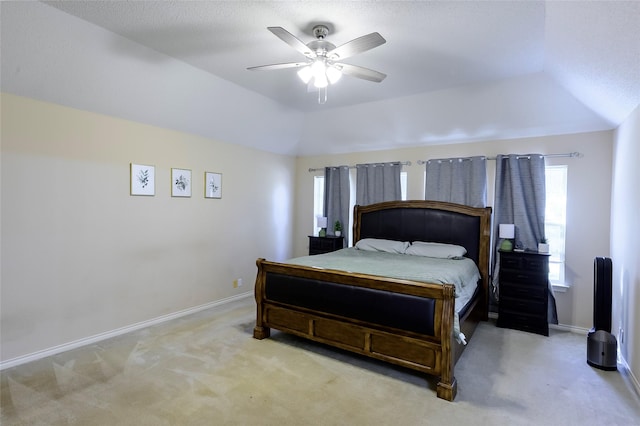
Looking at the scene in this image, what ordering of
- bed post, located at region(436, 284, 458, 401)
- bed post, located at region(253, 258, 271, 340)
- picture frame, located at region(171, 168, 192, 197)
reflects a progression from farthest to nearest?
picture frame, located at region(171, 168, 192, 197), bed post, located at region(253, 258, 271, 340), bed post, located at region(436, 284, 458, 401)

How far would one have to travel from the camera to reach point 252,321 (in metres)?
4.09

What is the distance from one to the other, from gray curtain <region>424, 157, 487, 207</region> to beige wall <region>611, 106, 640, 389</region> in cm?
134

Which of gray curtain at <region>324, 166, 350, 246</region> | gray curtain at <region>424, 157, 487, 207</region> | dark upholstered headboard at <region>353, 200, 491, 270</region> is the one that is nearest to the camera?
dark upholstered headboard at <region>353, 200, 491, 270</region>

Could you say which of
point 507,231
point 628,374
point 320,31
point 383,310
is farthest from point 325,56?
point 628,374

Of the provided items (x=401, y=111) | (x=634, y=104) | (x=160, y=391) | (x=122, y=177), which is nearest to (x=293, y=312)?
(x=160, y=391)

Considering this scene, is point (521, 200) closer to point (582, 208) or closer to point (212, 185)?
point (582, 208)

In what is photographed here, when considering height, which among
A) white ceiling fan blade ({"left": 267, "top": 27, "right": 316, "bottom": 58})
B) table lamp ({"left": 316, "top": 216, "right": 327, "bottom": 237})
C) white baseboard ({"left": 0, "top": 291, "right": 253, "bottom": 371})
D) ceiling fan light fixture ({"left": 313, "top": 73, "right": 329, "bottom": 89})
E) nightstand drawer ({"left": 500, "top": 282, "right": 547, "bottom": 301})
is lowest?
white baseboard ({"left": 0, "top": 291, "right": 253, "bottom": 371})

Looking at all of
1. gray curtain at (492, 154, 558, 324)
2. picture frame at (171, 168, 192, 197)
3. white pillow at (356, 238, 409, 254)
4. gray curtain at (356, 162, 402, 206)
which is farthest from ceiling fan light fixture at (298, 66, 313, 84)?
gray curtain at (492, 154, 558, 324)

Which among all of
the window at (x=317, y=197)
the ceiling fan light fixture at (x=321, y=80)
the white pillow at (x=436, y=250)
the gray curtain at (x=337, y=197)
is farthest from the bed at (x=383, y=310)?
the window at (x=317, y=197)

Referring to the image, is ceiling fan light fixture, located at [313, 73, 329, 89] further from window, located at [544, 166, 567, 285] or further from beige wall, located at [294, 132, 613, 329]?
window, located at [544, 166, 567, 285]

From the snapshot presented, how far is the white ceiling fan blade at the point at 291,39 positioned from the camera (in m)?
2.11

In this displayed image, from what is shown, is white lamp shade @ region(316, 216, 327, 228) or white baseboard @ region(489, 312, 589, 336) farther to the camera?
white lamp shade @ region(316, 216, 327, 228)

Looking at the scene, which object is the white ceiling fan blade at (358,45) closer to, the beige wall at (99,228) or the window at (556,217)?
the beige wall at (99,228)

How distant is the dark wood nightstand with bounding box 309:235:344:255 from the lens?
5422mm
